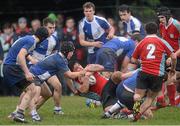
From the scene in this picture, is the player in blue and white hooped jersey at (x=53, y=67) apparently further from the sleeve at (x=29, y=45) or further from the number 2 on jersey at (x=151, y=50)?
the number 2 on jersey at (x=151, y=50)

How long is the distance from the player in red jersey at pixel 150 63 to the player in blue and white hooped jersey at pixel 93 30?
378 centimetres

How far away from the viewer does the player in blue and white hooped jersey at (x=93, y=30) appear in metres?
18.2

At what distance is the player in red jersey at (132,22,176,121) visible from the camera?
1431 centimetres

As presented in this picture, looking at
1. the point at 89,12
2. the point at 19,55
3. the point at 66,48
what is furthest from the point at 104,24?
the point at 19,55

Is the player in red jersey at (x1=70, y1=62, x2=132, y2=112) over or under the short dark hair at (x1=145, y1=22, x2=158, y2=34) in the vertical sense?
under

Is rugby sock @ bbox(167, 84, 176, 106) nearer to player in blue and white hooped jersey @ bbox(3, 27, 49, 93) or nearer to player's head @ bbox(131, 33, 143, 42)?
player's head @ bbox(131, 33, 143, 42)

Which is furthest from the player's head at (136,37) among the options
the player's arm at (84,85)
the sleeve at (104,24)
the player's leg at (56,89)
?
the player's leg at (56,89)

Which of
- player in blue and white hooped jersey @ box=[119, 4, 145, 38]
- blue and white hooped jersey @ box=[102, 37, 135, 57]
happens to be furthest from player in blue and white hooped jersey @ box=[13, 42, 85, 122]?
player in blue and white hooped jersey @ box=[119, 4, 145, 38]

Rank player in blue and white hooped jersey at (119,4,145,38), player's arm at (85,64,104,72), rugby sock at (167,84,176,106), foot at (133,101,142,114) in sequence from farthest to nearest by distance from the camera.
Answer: player in blue and white hooped jersey at (119,4,145,38) < rugby sock at (167,84,176,106) < player's arm at (85,64,104,72) < foot at (133,101,142,114)

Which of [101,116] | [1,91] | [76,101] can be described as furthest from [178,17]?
[101,116]

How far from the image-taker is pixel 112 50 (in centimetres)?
1733

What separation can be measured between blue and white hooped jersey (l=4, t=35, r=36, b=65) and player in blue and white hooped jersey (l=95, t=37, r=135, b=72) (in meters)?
2.97

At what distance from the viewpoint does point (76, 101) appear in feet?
64.3

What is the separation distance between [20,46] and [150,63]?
94.7 inches
